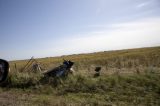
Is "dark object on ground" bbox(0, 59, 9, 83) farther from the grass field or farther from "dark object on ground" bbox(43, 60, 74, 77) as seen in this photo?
"dark object on ground" bbox(43, 60, 74, 77)

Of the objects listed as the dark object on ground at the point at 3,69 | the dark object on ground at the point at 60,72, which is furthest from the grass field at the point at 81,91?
the dark object on ground at the point at 3,69

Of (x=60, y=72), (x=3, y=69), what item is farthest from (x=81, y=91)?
(x=3, y=69)

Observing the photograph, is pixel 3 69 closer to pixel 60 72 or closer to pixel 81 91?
pixel 81 91

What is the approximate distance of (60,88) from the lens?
13.1m

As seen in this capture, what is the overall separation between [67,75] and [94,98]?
480 centimetres

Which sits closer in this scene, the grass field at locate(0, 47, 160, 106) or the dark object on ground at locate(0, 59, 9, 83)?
the dark object on ground at locate(0, 59, 9, 83)

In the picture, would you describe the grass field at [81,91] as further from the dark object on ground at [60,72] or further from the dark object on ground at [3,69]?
the dark object on ground at [3,69]

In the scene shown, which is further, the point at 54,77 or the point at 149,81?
the point at 54,77

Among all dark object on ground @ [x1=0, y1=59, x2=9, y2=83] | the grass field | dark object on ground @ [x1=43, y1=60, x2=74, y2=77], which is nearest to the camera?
dark object on ground @ [x1=0, y1=59, x2=9, y2=83]

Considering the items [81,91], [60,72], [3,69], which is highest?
[3,69]

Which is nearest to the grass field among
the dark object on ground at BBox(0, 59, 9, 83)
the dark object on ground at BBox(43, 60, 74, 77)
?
the dark object on ground at BBox(43, 60, 74, 77)

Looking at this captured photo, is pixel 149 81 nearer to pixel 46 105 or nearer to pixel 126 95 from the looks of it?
pixel 126 95

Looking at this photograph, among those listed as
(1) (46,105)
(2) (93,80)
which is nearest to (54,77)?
(2) (93,80)

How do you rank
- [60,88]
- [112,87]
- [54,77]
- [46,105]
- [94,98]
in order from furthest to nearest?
[54,77] → [60,88] → [112,87] → [94,98] → [46,105]
